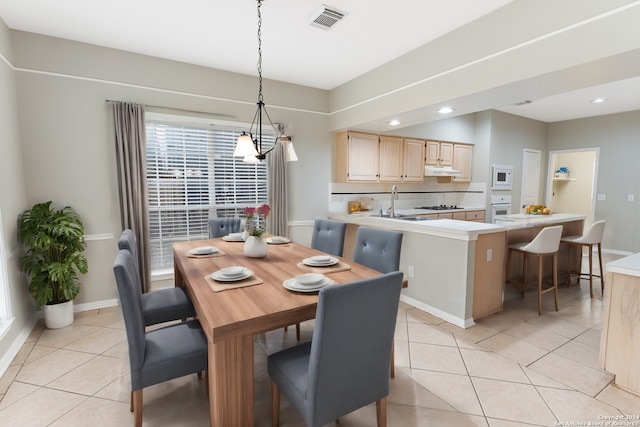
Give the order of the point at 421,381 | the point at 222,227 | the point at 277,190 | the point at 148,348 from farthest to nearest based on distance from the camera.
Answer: the point at 277,190 < the point at 222,227 < the point at 421,381 < the point at 148,348

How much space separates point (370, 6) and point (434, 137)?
3420mm

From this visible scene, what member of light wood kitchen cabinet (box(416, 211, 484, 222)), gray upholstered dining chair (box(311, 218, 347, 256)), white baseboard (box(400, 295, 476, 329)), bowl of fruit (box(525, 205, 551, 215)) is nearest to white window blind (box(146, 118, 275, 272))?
gray upholstered dining chair (box(311, 218, 347, 256))

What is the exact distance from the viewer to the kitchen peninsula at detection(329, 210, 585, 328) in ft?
9.55

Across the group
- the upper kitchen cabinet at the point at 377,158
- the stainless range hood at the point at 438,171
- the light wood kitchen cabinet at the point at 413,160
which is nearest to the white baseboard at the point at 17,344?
the upper kitchen cabinet at the point at 377,158

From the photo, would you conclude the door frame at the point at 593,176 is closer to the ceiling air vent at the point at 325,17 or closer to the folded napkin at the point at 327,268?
the ceiling air vent at the point at 325,17

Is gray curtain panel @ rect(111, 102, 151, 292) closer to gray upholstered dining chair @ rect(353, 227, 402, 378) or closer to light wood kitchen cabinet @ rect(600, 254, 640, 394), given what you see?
gray upholstered dining chair @ rect(353, 227, 402, 378)

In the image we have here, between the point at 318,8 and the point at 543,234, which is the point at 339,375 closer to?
the point at 318,8

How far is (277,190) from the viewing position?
4.14 meters

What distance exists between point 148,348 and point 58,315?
2.01 meters

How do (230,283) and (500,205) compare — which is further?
(500,205)

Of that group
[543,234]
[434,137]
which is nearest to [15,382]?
[543,234]

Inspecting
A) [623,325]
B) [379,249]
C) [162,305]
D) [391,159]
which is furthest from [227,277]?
[391,159]

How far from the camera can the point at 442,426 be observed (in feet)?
5.68

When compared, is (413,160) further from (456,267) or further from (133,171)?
(133,171)
